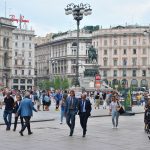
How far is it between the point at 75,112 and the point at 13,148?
410 centimetres

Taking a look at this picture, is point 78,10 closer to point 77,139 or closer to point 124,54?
point 77,139

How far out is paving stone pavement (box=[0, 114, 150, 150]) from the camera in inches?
600

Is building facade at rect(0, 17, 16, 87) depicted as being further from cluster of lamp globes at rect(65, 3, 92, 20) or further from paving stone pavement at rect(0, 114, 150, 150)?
paving stone pavement at rect(0, 114, 150, 150)

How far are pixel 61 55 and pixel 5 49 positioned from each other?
29920 millimetres

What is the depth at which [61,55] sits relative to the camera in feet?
466

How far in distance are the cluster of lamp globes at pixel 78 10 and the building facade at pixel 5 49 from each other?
68.8 meters

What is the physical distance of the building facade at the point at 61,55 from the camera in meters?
136

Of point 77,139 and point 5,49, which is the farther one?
point 5,49

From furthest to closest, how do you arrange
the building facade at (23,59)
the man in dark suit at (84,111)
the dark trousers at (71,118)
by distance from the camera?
the building facade at (23,59) → the man in dark suit at (84,111) → the dark trousers at (71,118)

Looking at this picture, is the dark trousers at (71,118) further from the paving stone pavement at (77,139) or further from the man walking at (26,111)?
the man walking at (26,111)

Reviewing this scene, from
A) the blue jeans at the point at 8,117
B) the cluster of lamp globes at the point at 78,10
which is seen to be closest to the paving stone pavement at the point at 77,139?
the blue jeans at the point at 8,117

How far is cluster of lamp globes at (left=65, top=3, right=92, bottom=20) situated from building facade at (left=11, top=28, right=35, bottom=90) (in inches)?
3373

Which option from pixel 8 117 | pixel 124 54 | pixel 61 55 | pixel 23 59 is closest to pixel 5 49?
pixel 23 59

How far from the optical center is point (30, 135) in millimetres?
18562
